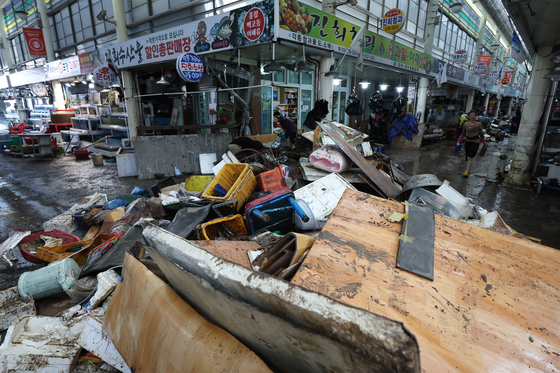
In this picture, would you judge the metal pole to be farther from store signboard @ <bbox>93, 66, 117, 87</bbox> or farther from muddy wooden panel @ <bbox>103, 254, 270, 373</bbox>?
store signboard @ <bbox>93, 66, 117, 87</bbox>

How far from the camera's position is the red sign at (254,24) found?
21.1 feet

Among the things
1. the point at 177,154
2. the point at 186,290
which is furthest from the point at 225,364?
the point at 177,154

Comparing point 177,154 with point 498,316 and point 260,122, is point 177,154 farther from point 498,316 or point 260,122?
point 498,316

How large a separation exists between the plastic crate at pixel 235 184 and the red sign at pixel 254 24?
13.7ft

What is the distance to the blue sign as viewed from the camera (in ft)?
24.0

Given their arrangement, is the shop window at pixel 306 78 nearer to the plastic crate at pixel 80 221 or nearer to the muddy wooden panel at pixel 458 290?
the plastic crate at pixel 80 221

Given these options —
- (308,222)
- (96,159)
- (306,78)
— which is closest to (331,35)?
(306,78)

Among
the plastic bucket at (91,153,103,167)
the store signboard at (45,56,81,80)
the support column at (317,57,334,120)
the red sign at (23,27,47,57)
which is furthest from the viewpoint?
the red sign at (23,27,47,57)

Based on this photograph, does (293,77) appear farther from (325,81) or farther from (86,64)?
(86,64)

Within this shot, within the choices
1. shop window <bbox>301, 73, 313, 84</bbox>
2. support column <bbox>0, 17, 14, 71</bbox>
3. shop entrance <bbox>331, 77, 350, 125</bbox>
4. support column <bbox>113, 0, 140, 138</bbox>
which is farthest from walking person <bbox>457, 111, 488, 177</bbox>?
support column <bbox>0, 17, 14, 71</bbox>

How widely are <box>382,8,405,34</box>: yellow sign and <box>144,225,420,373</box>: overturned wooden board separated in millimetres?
11856

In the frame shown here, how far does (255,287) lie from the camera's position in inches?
33.3

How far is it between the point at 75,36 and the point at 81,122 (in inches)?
218

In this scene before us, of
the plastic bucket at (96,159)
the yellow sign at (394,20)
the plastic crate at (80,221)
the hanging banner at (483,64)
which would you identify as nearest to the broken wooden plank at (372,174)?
the plastic crate at (80,221)
